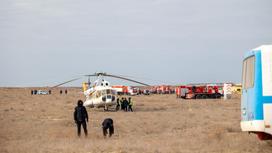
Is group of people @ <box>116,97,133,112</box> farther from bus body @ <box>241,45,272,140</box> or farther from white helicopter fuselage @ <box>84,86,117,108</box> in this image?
bus body @ <box>241,45,272,140</box>

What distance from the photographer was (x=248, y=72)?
15.7m

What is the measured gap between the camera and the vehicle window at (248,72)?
49.1 ft

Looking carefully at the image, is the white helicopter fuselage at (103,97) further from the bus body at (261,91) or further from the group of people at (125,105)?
the bus body at (261,91)

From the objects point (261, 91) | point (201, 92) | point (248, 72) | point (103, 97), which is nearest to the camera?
point (261, 91)

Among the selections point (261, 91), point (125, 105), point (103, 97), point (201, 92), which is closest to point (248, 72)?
point (261, 91)

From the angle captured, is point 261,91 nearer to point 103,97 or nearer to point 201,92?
point 103,97

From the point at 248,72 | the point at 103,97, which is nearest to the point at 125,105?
the point at 103,97

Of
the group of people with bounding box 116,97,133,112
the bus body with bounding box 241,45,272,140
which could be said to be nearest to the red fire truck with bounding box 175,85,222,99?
the group of people with bounding box 116,97,133,112

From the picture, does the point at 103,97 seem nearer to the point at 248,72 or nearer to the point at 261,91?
the point at 248,72

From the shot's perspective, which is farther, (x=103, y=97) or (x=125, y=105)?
(x=125, y=105)

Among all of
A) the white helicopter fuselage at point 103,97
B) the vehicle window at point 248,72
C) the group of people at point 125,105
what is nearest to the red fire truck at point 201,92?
the group of people at point 125,105

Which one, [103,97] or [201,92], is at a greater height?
[201,92]

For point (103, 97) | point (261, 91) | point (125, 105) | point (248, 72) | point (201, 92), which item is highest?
point (201, 92)

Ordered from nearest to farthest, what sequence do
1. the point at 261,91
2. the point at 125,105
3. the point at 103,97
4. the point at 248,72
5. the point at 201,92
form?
the point at 261,91 → the point at 248,72 → the point at 103,97 → the point at 125,105 → the point at 201,92
